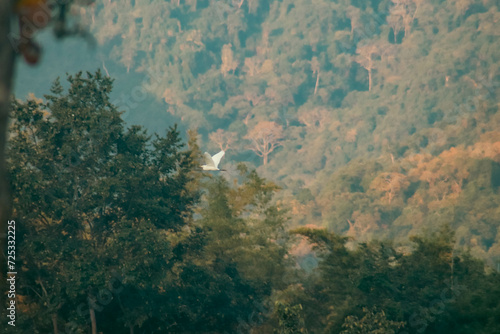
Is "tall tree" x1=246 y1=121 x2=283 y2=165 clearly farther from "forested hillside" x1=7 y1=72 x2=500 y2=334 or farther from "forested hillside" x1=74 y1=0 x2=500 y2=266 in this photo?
"forested hillside" x1=7 y1=72 x2=500 y2=334

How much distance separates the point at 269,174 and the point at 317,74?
84.9 ft

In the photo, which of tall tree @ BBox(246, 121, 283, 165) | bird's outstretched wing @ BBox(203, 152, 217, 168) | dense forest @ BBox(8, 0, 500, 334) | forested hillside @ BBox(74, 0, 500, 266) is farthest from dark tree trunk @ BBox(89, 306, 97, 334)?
tall tree @ BBox(246, 121, 283, 165)

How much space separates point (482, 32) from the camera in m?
120

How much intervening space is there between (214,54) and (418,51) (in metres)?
35.1

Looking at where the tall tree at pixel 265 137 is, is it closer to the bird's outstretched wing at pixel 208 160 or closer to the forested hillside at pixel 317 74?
the forested hillside at pixel 317 74

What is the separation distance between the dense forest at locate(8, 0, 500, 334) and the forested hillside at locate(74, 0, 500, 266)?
35 centimetres

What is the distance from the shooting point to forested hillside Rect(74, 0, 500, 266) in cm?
11038

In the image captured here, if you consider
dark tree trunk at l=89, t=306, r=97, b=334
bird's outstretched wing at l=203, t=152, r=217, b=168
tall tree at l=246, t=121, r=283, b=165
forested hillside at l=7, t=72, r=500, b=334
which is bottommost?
dark tree trunk at l=89, t=306, r=97, b=334

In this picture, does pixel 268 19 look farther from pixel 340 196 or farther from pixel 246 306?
pixel 246 306

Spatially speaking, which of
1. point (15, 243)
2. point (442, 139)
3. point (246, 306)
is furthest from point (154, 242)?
point (442, 139)

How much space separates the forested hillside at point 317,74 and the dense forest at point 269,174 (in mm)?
345

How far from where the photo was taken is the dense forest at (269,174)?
20953 mm

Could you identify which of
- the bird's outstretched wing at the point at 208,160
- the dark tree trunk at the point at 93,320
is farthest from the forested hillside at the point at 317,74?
the dark tree trunk at the point at 93,320

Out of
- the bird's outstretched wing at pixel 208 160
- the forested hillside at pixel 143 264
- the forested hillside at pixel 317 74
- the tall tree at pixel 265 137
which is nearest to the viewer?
the forested hillside at pixel 143 264
